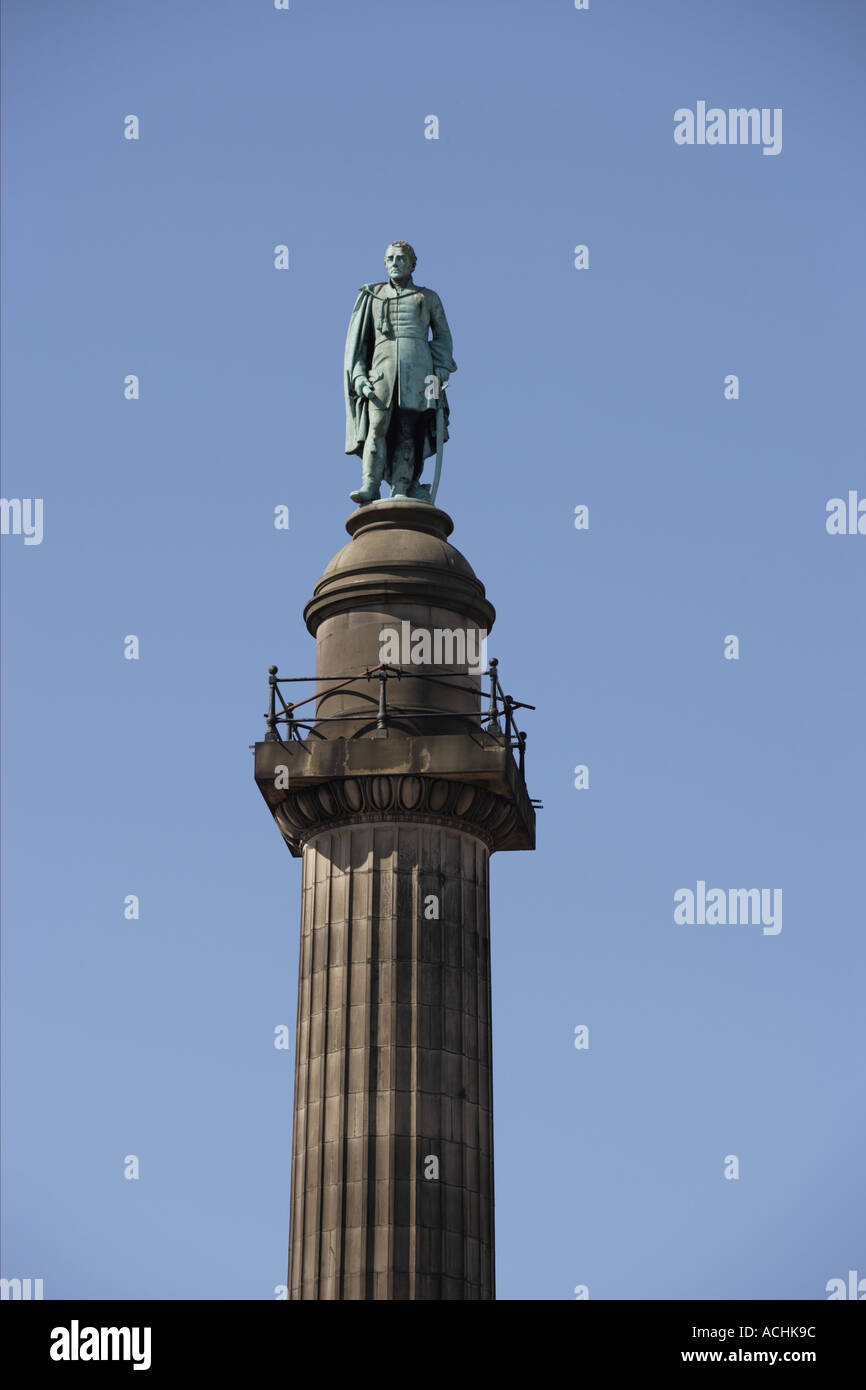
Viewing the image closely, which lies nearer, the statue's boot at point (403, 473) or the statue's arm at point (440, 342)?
the statue's boot at point (403, 473)

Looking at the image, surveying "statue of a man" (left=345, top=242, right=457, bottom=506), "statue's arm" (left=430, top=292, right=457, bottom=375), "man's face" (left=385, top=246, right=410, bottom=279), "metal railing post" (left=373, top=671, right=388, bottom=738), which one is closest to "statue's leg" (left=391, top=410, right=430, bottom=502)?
"statue of a man" (left=345, top=242, right=457, bottom=506)

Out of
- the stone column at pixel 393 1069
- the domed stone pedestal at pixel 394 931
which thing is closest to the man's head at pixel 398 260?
the domed stone pedestal at pixel 394 931

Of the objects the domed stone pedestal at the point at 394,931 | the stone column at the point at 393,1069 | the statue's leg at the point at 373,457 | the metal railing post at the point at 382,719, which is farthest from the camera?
the statue's leg at the point at 373,457

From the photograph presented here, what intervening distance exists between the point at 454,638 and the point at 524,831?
12.4 ft

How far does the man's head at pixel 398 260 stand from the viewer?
4722 cm

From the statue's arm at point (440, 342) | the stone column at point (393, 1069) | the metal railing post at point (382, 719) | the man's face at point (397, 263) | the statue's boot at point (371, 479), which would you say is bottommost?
the stone column at point (393, 1069)

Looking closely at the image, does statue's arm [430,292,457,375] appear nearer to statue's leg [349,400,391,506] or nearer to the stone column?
statue's leg [349,400,391,506]

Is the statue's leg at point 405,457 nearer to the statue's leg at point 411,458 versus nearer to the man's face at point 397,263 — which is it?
the statue's leg at point 411,458

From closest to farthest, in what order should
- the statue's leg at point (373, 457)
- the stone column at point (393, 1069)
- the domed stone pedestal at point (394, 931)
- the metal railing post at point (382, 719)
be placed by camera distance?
1. the stone column at point (393, 1069)
2. the domed stone pedestal at point (394, 931)
3. the metal railing post at point (382, 719)
4. the statue's leg at point (373, 457)

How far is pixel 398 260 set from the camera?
47219 mm
